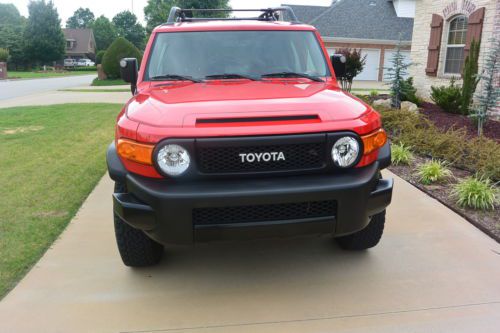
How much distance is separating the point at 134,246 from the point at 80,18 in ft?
Answer: 419

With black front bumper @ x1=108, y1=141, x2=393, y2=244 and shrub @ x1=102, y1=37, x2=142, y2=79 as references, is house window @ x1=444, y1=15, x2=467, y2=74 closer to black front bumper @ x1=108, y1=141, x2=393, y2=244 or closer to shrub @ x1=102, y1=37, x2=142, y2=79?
black front bumper @ x1=108, y1=141, x2=393, y2=244

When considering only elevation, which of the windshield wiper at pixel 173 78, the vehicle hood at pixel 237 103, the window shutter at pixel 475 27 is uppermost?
the window shutter at pixel 475 27

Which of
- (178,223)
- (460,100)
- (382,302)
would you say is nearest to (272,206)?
(178,223)

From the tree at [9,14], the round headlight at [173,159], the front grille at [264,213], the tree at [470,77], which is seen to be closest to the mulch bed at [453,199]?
the front grille at [264,213]

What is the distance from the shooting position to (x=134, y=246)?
3.23m

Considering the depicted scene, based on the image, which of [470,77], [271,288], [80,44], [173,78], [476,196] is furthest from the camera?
[80,44]

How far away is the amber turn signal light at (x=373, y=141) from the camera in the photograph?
9.24 feet

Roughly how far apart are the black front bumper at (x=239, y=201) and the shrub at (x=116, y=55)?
26.3 m

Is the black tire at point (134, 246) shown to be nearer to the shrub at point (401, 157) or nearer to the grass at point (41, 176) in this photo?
the grass at point (41, 176)

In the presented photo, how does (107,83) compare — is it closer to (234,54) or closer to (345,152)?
(234,54)

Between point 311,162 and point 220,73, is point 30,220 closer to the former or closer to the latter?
point 220,73

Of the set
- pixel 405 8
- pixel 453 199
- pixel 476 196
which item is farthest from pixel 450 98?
pixel 405 8

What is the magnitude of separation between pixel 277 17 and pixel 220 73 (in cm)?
238

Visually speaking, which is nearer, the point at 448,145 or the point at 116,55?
the point at 448,145
